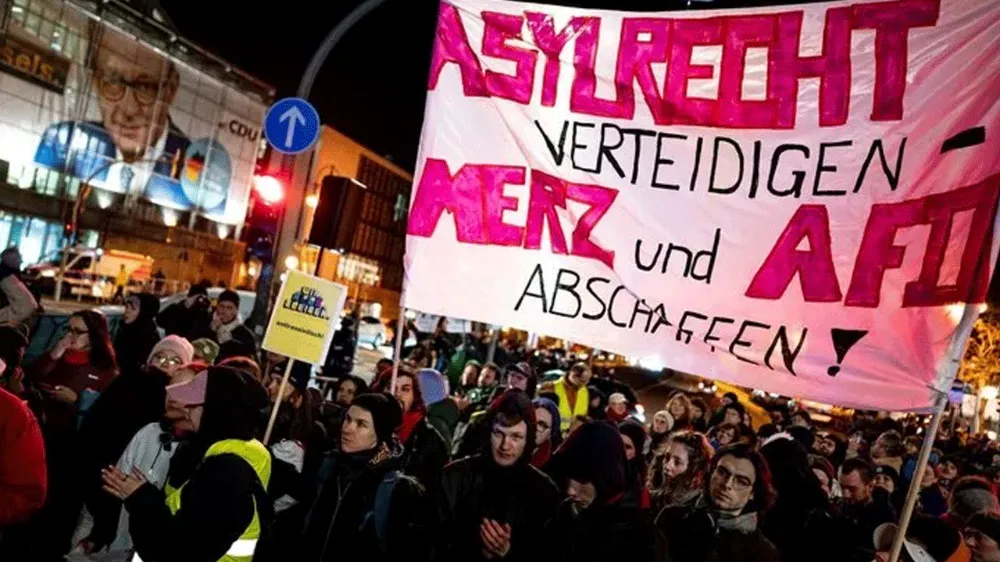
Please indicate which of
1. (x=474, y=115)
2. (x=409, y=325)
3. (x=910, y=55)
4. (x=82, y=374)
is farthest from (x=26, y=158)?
(x=910, y=55)

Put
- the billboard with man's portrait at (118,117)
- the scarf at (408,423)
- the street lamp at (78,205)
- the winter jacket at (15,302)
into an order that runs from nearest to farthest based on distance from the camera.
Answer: the scarf at (408,423) → the winter jacket at (15,302) → the street lamp at (78,205) → the billboard with man's portrait at (118,117)

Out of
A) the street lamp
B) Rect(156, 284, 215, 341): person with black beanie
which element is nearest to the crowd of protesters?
Rect(156, 284, 215, 341): person with black beanie

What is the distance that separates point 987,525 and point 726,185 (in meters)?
2.41

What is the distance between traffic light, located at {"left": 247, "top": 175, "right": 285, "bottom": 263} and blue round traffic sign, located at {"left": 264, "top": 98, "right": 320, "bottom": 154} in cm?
78

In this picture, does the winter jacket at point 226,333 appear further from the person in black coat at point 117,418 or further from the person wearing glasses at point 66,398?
the person in black coat at point 117,418

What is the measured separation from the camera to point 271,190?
9070mm

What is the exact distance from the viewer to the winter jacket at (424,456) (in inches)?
173

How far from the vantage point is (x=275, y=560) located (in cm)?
376

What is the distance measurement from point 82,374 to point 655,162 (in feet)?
14.0

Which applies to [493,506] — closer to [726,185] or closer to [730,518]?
[730,518]

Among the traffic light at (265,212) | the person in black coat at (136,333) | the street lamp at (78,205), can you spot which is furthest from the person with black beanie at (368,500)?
the street lamp at (78,205)

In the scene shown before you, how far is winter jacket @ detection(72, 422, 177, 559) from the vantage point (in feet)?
12.3

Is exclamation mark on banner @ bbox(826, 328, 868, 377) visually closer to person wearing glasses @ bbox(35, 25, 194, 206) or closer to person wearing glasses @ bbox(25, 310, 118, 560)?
person wearing glasses @ bbox(25, 310, 118, 560)

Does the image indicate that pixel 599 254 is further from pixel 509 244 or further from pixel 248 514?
Result: pixel 248 514
